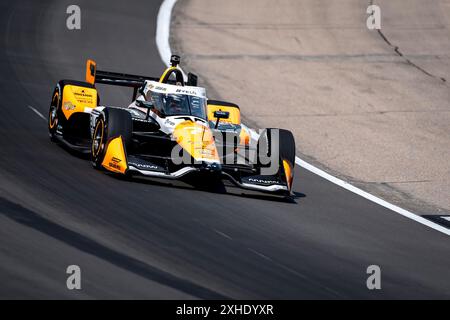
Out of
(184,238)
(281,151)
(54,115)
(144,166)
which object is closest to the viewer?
(184,238)

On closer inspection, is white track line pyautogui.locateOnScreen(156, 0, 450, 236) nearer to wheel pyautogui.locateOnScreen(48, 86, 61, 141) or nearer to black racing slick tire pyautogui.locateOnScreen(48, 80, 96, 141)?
black racing slick tire pyautogui.locateOnScreen(48, 80, 96, 141)

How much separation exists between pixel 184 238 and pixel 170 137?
3.65 m

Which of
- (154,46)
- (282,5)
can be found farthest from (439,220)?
(282,5)

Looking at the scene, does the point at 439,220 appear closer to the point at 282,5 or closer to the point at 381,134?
the point at 381,134

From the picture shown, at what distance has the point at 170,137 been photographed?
16.7 meters

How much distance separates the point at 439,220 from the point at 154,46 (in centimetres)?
1226

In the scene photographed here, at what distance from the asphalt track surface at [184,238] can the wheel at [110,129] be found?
0.29 m

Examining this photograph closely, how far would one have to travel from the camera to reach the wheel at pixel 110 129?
1620 cm

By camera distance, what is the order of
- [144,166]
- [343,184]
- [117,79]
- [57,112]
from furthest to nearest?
1. [117,79]
2. [343,184]
3. [57,112]
4. [144,166]

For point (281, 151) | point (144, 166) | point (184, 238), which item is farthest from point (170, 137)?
point (184, 238)

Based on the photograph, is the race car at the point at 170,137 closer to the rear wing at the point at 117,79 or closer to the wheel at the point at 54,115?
the wheel at the point at 54,115

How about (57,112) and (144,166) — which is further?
(57,112)

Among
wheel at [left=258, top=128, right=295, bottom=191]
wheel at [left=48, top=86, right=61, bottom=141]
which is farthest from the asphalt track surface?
wheel at [left=258, top=128, right=295, bottom=191]

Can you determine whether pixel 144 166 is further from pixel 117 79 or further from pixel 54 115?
pixel 117 79
